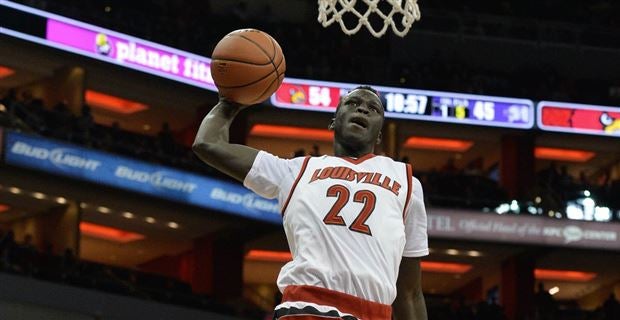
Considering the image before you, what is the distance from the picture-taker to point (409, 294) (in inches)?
235

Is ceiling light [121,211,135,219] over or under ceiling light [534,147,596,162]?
under

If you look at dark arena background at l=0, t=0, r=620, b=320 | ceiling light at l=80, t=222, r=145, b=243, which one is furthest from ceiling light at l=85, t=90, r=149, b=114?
ceiling light at l=80, t=222, r=145, b=243

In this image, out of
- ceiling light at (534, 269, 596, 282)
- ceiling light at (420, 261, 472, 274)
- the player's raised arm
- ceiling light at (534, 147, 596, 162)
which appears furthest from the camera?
ceiling light at (534, 147, 596, 162)

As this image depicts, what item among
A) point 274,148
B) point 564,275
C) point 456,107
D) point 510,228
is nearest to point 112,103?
point 274,148

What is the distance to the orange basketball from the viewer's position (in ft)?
19.3

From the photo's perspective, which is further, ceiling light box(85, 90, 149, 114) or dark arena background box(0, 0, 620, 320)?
ceiling light box(85, 90, 149, 114)

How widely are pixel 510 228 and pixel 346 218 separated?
1009 inches

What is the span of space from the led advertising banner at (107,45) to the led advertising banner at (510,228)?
6.28 metres

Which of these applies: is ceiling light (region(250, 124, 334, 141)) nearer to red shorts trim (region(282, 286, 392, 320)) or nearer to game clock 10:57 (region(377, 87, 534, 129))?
game clock 10:57 (region(377, 87, 534, 129))

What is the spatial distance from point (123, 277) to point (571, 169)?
14.9 metres

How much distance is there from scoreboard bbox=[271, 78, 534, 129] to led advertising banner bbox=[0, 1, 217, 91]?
230 cm

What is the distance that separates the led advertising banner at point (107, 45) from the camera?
2716 cm

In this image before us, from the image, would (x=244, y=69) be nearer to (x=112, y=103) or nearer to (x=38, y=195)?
(x=38, y=195)

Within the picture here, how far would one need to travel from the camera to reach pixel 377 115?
5.91 metres
